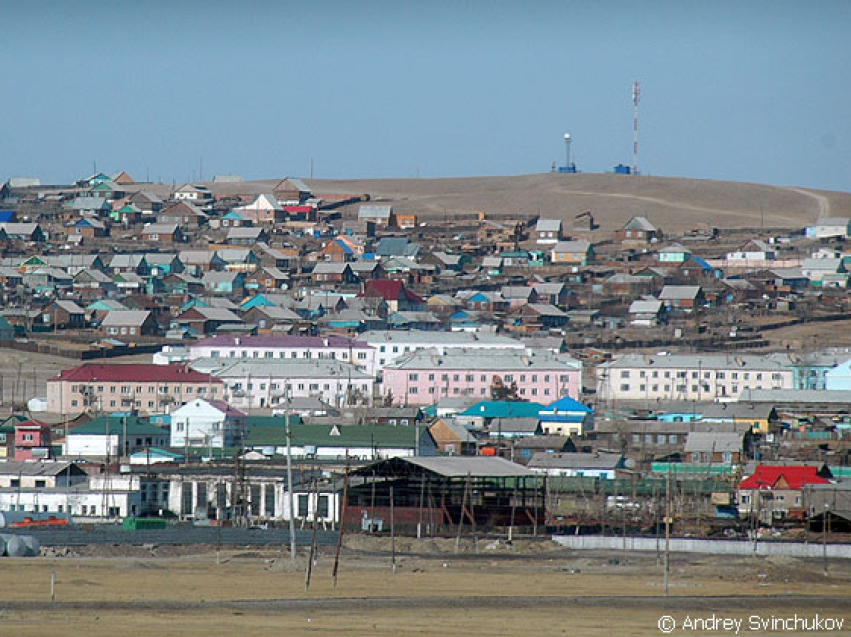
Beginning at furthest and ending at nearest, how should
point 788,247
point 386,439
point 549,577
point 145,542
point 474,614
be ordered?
point 788,247
point 386,439
point 145,542
point 549,577
point 474,614

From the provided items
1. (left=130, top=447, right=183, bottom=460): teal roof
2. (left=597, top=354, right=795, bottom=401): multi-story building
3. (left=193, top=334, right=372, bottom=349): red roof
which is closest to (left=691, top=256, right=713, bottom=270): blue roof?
(left=597, top=354, right=795, bottom=401): multi-story building

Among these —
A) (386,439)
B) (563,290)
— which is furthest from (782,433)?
(563,290)

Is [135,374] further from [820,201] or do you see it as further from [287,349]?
[820,201]

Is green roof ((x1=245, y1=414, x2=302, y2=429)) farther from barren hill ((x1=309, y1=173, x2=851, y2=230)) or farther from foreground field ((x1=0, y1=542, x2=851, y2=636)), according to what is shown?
barren hill ((x1=309, y1=173, x2=851, y2=230))

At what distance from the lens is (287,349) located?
303ft

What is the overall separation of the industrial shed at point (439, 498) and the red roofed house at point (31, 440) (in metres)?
15.0

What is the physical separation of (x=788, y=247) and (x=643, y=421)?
187 feet

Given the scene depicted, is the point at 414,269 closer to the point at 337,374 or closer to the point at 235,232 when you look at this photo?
the point at 235,232

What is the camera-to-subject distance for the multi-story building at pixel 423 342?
92312 mm

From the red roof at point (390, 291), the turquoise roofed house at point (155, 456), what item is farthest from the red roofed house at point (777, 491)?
the red roof at point (390, 291)

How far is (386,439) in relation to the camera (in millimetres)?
66000

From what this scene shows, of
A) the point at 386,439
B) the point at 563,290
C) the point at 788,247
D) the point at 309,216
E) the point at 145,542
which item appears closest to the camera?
the point at 145,542

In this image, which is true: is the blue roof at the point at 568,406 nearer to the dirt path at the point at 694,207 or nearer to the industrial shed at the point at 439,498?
the industrial shed at the point at 439,498

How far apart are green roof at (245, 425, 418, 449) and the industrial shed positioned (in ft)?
39.6
